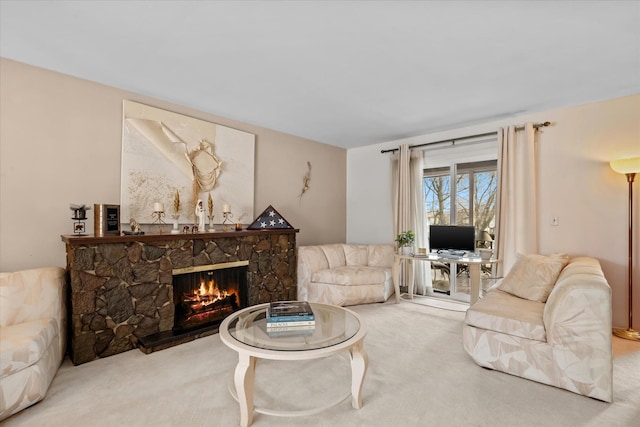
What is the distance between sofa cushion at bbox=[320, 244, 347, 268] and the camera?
4473 mm

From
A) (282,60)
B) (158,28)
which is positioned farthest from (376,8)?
(158,28)

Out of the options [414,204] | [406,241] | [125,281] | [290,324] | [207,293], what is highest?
[414,204]

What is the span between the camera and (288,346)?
1773 mm

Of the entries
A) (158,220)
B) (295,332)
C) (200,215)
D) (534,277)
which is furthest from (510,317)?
(158,220)

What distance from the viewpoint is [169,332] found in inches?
115

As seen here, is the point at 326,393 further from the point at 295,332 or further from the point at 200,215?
the point at 200,215

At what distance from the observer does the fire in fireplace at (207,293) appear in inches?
125

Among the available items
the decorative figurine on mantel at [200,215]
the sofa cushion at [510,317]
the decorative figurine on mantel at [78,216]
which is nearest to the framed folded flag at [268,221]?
the decorative figurine on mantel at [200,215]

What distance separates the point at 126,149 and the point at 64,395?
2.17 meters

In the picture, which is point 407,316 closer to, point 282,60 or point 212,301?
point 212,301

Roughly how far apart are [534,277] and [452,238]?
51.8 inches

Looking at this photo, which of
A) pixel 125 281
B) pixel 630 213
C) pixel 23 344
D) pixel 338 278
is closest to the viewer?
pixel 23 344

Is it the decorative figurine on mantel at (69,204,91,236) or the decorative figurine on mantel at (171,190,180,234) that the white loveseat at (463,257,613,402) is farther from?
the decorative figurine on mantel at (69,204,91,236)

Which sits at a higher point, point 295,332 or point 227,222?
point 227,222
